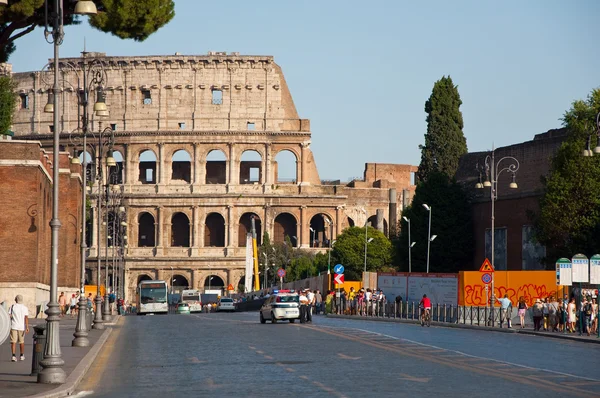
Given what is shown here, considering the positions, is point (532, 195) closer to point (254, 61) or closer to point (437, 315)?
point (437, 315)

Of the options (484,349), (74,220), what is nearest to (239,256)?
(74,220)

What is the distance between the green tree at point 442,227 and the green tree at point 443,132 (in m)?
2.72

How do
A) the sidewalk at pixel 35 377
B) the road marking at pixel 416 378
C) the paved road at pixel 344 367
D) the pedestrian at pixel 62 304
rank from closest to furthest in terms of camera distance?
the paved road at pixel 344 367 → the sidewalk at pixel 35 377 → the road marking at pixel 416 378 → the pedestrian at pixel 62 304

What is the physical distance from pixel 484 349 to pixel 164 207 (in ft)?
352

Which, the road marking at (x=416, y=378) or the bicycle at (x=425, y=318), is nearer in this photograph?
the road marking at (x=416, y=378)

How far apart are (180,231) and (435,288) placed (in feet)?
279

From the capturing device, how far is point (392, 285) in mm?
64312

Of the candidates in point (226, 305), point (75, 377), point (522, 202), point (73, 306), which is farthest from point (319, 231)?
point (75, 377)

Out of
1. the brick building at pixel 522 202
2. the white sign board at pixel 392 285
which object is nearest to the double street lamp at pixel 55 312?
the white sign board at pixel 392 285

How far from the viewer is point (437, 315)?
56625mm

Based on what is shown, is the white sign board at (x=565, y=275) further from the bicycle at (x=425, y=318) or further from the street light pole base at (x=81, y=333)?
the street light pole base at (x=81, y=333)

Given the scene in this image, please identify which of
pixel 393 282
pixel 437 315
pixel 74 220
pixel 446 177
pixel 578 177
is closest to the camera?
pixel 437 315

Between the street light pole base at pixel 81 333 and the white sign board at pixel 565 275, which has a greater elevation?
the white sign board at pixel 565 275

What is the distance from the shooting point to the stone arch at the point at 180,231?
141m
